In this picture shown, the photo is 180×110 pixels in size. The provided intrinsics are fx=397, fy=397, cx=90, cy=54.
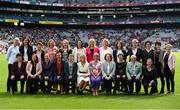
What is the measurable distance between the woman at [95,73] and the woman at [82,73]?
0.53 ft

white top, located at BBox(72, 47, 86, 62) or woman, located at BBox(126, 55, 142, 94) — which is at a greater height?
white top, located at BBox(72, 47, 86, 62)

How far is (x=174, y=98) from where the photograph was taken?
521 inches

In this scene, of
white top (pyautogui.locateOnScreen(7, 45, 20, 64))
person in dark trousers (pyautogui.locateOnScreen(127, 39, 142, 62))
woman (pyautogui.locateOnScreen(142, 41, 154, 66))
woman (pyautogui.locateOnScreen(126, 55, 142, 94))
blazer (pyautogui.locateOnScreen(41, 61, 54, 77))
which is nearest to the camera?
woman (pyautogui.locateOnScreen(126, 55, 142, 94))

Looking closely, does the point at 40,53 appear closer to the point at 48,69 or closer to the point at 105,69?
the point at 48,69

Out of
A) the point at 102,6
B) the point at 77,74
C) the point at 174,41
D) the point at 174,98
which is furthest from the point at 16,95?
the point at 102,6

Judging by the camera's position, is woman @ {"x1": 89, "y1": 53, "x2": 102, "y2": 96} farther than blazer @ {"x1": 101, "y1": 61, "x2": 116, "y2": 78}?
No

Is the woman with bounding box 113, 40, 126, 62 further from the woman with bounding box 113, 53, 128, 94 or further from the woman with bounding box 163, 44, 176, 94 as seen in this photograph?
the woman with bounding box 163, 44, 176, 94

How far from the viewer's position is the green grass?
37.3 feet

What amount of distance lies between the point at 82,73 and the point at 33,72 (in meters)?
1.75

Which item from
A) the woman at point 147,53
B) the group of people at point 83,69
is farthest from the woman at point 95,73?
the woman at point 147,53

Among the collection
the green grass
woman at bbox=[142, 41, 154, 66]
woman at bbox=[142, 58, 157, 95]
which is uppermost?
woman at bbox=[142, 41, 154, 66]

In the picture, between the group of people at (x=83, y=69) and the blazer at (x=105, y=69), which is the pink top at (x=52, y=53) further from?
the blazer at (x=105, y=69)

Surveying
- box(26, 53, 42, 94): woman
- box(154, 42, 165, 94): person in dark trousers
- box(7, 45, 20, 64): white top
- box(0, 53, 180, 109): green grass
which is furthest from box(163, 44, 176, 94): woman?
box(7, 45, 20, 64): white top

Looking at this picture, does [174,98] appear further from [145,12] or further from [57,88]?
[145,12]
